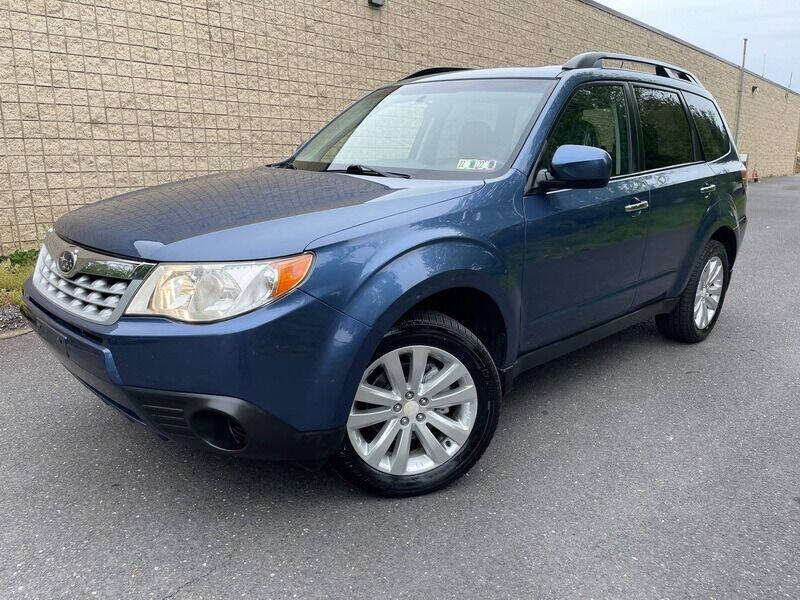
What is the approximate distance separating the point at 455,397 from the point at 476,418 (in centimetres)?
15

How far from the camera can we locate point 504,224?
2816mm

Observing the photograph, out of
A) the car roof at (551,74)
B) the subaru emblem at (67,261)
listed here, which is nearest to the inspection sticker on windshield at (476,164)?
the car roof at (551,74)

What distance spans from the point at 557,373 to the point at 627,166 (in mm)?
1316

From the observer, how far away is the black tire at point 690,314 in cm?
439

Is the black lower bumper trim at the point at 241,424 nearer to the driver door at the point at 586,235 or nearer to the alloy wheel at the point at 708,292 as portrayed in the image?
the driver door at the point at 586,235

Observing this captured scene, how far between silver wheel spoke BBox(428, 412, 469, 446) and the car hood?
0.85 meters

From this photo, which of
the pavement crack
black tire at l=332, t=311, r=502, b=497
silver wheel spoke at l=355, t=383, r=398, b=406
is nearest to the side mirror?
black tire at l=332, t=311, r=502, b=497

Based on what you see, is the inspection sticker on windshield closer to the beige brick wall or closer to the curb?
the curb

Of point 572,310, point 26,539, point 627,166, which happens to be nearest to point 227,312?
point 26,539

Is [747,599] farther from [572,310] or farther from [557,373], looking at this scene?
[557,373]

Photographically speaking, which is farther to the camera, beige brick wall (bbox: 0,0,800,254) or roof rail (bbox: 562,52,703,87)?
beige brick wall (bbox: 0,0,800,254)

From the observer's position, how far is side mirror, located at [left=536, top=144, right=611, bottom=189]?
2895mm

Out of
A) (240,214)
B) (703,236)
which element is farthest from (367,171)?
(703,236)

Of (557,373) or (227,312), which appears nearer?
(227,312)
